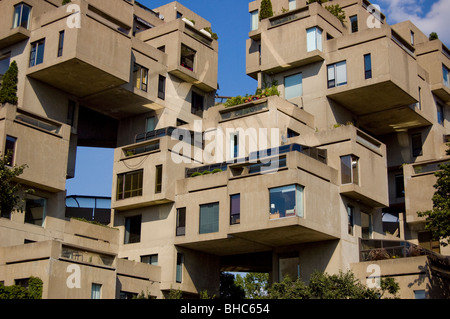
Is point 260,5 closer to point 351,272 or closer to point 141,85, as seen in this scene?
point 141,85

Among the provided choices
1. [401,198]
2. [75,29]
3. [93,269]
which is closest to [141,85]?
[75,29]

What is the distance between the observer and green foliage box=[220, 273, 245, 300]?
51781 millimetres

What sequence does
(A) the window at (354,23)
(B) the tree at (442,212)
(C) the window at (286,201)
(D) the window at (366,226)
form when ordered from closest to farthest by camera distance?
(B) the tree at (442,212), (C) the window at (286,201), (D) the window at (366,226), (A) the window at (354,23)

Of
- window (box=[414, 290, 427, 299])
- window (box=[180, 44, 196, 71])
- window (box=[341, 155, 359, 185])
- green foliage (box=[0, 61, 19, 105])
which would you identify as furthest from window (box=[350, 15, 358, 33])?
green foliage (box=[0, 61, 19, 105])

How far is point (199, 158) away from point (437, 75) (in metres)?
22.3

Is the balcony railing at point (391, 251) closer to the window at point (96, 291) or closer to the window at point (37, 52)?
the window at point (96, 291)

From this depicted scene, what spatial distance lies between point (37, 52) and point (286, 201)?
19.7 meters

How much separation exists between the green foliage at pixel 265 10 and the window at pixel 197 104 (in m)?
7.85

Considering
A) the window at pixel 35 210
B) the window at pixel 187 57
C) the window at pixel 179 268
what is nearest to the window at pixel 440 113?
the window at pixel 187 57

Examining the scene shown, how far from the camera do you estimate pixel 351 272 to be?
123 feet

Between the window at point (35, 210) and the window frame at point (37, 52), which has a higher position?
the window frame at point (37, 52)

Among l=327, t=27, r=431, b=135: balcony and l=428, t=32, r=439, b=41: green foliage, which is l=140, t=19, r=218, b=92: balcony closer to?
l=327, t=27, r=431, b=135: balcony

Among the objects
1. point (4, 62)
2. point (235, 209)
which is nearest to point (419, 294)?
point (235, 209)

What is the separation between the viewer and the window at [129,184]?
44.2 m
